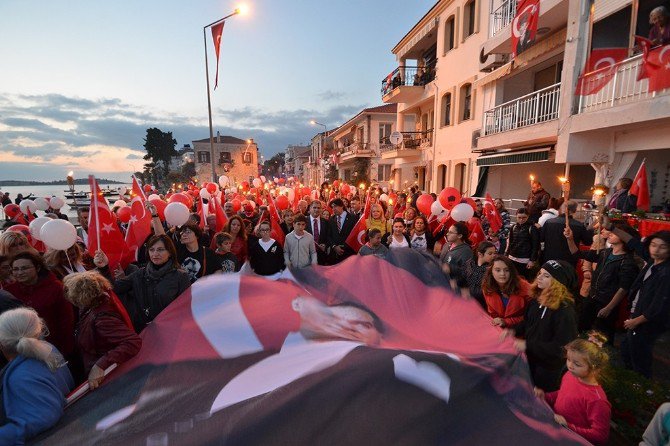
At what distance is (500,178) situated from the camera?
14.7 metres

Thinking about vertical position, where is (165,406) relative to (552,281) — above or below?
below

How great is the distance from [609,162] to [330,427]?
35.7ft

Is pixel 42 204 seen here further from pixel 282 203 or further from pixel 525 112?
pixel 525 112

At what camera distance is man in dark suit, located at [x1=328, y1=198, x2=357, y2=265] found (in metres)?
7.17

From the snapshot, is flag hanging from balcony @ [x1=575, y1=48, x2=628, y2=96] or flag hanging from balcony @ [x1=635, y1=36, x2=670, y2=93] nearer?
flag hanging from balcony @ [x1=635, y1=36, x2=670, y2=93]

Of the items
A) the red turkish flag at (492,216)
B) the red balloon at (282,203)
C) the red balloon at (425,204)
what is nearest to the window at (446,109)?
the red balloon at (425,204)

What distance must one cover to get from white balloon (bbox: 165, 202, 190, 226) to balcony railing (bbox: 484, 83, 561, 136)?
34.5 feet

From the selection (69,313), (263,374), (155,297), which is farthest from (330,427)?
(69,313)

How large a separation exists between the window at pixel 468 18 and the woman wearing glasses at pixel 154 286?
52.8ft

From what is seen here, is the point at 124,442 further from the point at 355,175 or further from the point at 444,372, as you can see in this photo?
the point at 355,175

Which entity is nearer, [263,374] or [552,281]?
[263,374]

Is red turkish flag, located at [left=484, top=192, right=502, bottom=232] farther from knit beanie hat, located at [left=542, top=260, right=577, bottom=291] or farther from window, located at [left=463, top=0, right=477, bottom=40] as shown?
window, located at [left=463, top=0, right=477, bottom=40]

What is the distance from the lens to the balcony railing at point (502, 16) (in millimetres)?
12170

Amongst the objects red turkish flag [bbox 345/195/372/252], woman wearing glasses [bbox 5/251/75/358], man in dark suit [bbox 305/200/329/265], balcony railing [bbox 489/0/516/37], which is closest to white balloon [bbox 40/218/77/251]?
woman wearing glasses [bbox 5/251/75/358]
